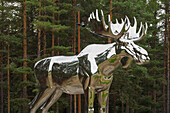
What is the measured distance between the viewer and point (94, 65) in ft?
19.3

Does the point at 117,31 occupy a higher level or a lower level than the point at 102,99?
higher

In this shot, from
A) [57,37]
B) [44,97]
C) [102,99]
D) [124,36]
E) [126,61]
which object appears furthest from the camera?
[57,37]

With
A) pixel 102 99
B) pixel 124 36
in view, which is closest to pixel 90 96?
pixel 102 99

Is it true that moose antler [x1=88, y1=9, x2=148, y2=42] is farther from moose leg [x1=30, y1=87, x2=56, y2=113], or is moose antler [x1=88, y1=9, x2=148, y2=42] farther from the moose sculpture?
moose leg [x1=30, y1=87, x2=56, y2=113]

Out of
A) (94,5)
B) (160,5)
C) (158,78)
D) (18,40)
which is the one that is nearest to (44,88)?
(18,40)

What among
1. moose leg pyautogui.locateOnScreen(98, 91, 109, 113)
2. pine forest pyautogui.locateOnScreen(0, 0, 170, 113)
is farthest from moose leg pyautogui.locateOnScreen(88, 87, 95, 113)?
pine forest pyautogui.locateOnScreen(0, 0, 170, 113)

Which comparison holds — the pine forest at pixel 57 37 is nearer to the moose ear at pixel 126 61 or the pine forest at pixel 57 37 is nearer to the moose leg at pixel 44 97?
the moose leg at pixel 44 97

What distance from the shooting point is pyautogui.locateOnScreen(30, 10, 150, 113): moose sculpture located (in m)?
5.81

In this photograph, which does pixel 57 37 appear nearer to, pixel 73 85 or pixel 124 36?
pixel 73 85

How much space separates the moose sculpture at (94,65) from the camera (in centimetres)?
581

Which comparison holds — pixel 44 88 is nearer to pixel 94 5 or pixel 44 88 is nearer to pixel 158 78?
pixel 94 5

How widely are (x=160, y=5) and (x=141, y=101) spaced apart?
6827 mm

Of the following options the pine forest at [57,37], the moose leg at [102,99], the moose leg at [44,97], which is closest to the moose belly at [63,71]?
the moose leg at [44,97]

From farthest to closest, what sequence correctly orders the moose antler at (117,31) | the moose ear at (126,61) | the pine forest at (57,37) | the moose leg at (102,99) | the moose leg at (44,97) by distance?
1. the pine forest at (57,37)
2. the moose leg at (44,97)
3. the moose leg at (102,99)
4. the moose ear at (126,61)
5. the moose antler at (117,31)
